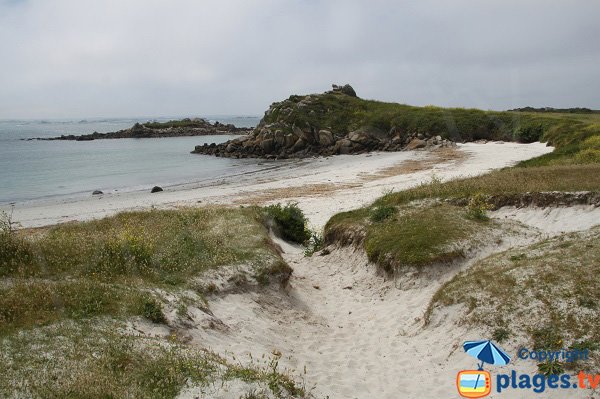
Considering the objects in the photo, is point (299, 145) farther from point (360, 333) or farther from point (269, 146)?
point (360, 333)

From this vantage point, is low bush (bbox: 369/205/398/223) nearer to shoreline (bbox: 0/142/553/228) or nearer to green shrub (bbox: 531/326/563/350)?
shoreline (bbox: 0/142/553/228)

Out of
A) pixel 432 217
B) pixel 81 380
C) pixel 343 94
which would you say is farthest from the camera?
pixel 343 94

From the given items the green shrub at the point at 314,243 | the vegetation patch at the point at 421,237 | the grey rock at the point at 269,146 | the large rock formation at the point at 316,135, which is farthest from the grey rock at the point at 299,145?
the vegetation patch at the point at 421,237

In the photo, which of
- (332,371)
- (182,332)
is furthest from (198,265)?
(332,371)

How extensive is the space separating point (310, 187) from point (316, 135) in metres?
37.8

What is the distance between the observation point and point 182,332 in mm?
10539

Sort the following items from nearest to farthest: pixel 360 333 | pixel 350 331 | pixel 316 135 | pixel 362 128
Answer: pixel 360 333
pixel 350 331
pixel 316 135
pixel 362 128

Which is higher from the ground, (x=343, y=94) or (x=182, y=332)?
(x=343, y=94)

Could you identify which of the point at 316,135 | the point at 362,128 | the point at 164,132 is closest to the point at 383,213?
the point at 316,135

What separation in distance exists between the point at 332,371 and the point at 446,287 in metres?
4.35

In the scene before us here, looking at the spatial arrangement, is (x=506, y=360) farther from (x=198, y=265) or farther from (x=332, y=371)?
(x=198, y=265)

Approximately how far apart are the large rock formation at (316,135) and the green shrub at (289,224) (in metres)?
48.7

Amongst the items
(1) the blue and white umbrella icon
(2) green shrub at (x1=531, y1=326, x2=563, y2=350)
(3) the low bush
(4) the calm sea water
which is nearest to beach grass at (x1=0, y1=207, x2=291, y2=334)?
(3) the low bush

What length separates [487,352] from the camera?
9.70m
